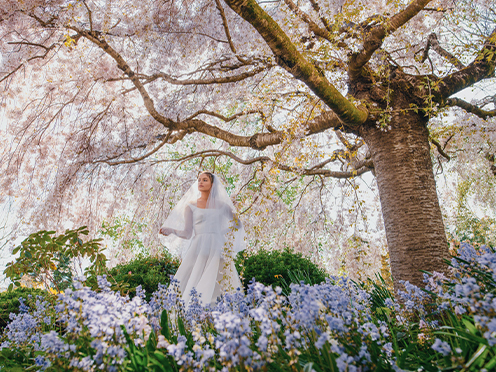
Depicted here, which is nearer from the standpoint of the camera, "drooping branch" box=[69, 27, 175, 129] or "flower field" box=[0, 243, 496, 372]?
"flower field" box=[0, 243, 496, 372]

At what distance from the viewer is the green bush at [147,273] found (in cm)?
602

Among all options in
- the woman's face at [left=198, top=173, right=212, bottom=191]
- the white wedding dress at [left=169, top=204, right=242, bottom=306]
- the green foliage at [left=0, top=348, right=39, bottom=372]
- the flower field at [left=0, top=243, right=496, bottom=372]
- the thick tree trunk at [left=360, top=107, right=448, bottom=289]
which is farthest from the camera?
the woman's face at [left=198, top=173, right=212, bottom=191]

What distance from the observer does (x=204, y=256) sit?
444cm

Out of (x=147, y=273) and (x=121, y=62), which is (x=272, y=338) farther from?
(x=147, y=273)

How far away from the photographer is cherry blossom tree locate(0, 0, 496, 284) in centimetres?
359

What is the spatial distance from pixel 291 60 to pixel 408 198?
204 centimetres

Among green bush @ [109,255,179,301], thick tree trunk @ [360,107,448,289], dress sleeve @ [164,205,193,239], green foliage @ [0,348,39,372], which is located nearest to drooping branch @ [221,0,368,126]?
thick tree trunk @ [360,107,448,289]

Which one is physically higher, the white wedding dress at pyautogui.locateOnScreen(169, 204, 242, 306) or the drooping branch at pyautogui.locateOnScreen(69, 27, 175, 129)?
the drooping branch at pyautogui.locateOnScreen(69, 27, 175, 129)

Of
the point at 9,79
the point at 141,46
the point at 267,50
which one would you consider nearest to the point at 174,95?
the point at 141,46

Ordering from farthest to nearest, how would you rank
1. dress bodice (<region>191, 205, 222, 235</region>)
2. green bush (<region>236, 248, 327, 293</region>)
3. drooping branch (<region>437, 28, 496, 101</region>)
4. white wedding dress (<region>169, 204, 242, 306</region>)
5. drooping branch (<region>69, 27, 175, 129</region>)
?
green bush (<region>236, 248, 327, 293</region>)
dress bodice (<region>191, 205, 222, 235</region>)
drooping branch (<region>69, 27, 175, 129</region>)
drooping branch (<region>437, 28, 496, 101</region>)
white wedding dress (<region>169, 204, 242, 306</region>)

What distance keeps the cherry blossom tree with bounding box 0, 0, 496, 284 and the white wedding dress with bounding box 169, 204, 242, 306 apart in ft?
2.26

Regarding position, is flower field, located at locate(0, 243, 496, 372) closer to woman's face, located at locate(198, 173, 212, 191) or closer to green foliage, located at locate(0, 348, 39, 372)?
green foliage, located at locate(0, 348, 39, 372)

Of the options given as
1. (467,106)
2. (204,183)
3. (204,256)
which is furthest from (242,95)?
(467,106)

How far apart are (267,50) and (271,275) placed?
151 inches
